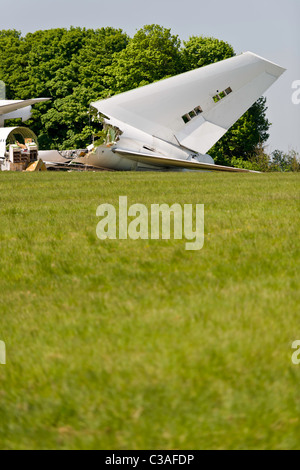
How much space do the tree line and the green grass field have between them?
140 feet

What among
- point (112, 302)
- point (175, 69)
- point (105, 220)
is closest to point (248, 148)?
point (175, 69)

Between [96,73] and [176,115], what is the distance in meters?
17.6

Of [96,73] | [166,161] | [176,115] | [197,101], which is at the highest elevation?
[96,73]

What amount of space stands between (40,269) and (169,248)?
1.61 meters

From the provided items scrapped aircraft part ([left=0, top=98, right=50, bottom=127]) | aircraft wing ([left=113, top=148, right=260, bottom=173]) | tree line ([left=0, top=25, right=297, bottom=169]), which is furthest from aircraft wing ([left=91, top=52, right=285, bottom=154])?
tree line ([left=0, top=25, right=297, bottom=169])

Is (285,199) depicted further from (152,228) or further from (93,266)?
(93,266)

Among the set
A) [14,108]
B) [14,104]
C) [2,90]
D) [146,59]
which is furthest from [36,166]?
[2,90]

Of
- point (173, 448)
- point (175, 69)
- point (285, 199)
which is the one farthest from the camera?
point (175, 69)

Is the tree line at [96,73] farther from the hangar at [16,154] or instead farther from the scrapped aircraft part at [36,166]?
the scrapped aircraft part at [36,166]

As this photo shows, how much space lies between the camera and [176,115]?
38906 millimetres

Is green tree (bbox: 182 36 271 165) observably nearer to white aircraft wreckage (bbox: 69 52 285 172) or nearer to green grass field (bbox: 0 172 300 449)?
white aircraft wreckage (bbox: 69 52 285 172)

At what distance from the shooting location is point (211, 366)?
3.43 m

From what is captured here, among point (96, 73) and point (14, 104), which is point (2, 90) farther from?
point (14, 104)
